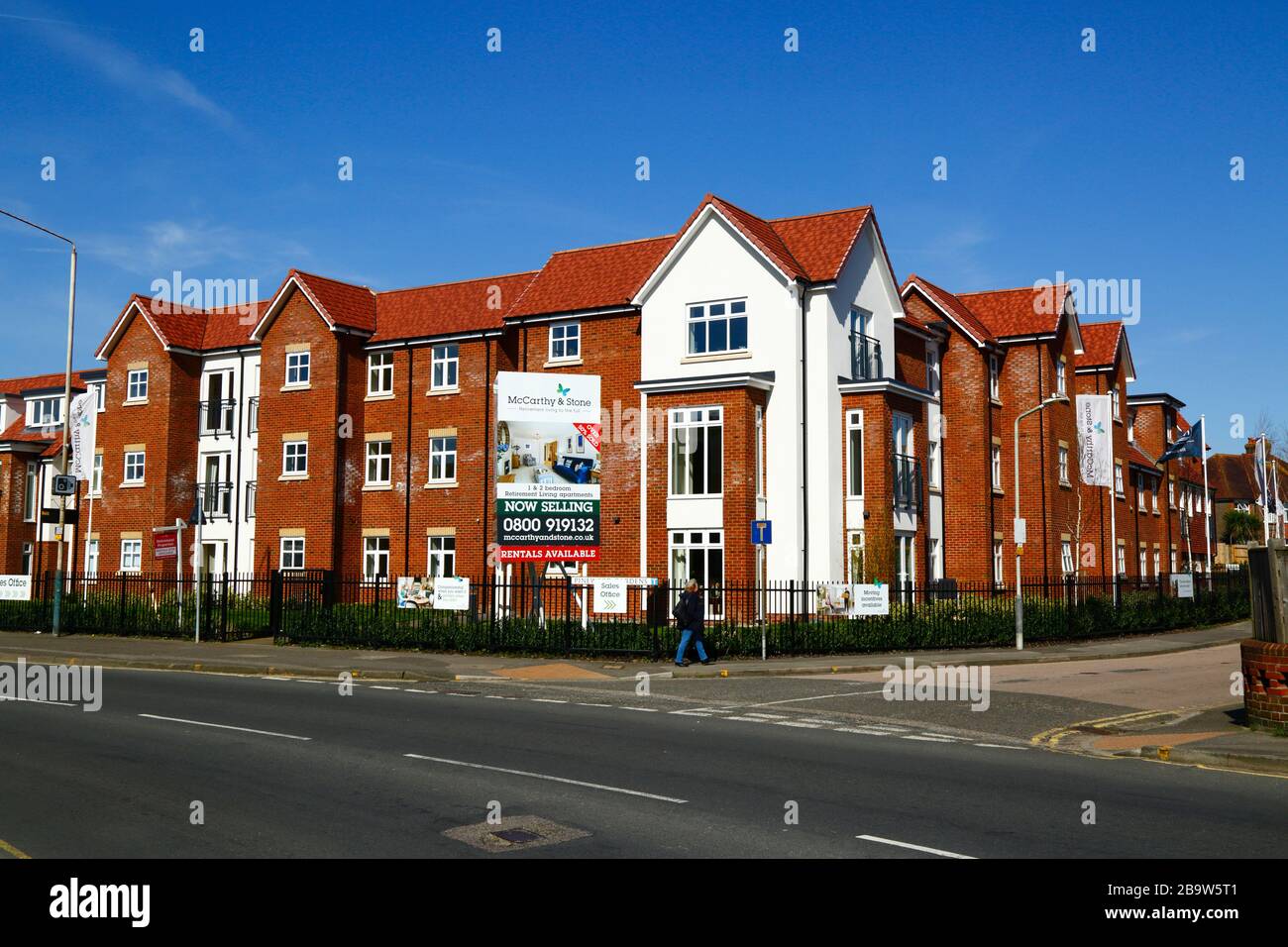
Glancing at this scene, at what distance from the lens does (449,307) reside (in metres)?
40.2

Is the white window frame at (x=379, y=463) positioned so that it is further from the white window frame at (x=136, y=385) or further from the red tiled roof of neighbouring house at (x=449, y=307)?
the white window frame at (x=136, y=385)

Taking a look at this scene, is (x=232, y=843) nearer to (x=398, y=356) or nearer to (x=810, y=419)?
(x=810, y=419)

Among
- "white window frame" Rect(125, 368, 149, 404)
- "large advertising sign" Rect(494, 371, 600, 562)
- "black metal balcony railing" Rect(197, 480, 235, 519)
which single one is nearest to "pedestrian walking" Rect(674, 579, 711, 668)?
"large advertising sign" Rect(494, 371, 600, 562)

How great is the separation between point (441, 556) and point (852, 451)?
1449cm

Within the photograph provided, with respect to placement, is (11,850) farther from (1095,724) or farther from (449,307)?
(449,307)

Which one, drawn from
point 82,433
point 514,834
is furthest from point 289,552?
point 514,834

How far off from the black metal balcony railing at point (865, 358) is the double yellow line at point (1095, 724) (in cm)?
1757

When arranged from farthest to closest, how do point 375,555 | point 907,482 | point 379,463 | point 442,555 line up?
1. point 379,463
2. point 375,555
3. point 442,555
4. point 907,482

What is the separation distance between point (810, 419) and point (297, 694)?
18.4 m

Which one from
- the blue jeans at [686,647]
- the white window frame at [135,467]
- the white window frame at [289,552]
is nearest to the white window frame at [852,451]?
the blue jeans at [686,647]

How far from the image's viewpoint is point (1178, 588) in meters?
37.8

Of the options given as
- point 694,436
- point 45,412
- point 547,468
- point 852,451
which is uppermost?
point 45,412

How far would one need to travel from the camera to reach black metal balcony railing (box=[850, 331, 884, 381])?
33.8 meters

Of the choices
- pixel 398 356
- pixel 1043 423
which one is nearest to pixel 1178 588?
pixel 1043 423
